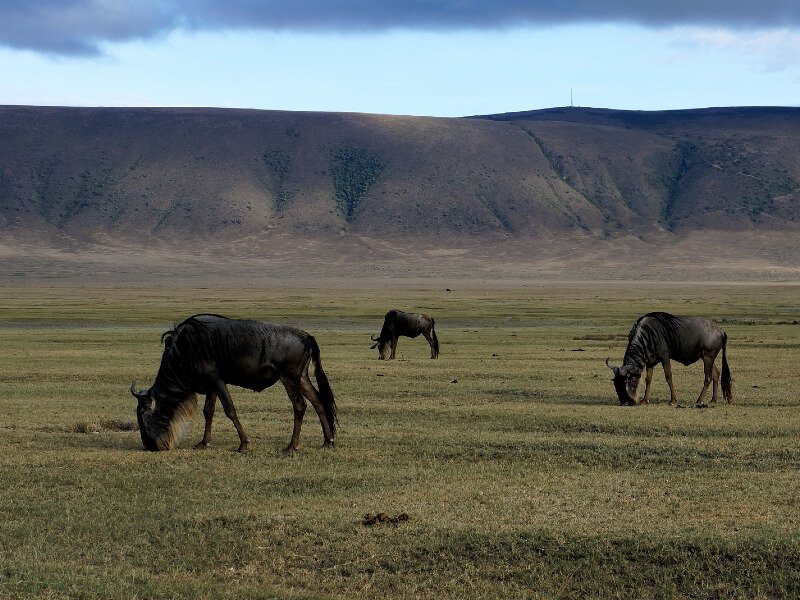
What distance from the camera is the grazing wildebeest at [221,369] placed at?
16062mm

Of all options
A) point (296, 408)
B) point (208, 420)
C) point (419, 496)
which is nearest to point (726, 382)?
point (296, 408)

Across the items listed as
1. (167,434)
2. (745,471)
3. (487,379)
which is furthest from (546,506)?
(487,379)

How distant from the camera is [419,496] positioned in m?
13.3

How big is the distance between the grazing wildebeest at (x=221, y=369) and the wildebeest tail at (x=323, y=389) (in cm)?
2

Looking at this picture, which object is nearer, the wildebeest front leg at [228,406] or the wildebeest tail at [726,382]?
the wildebeest front leg at [228,406]

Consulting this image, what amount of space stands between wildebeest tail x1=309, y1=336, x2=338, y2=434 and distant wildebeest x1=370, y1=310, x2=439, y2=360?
1894 cm

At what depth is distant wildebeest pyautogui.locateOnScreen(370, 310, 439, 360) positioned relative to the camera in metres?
35.8

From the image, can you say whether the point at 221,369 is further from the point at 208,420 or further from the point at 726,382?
the point at 726,382

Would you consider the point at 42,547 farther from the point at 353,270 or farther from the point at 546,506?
the point at 353,270

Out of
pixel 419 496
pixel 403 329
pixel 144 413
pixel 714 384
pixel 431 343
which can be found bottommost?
pixel 431 343

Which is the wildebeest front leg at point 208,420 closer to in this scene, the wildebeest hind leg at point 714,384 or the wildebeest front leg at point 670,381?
the wildebeest front leg at point 670,381

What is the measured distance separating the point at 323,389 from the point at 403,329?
20.6m

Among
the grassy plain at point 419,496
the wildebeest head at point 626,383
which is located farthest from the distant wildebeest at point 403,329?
the wildebeest head at point 626,383

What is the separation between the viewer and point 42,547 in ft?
37.2
